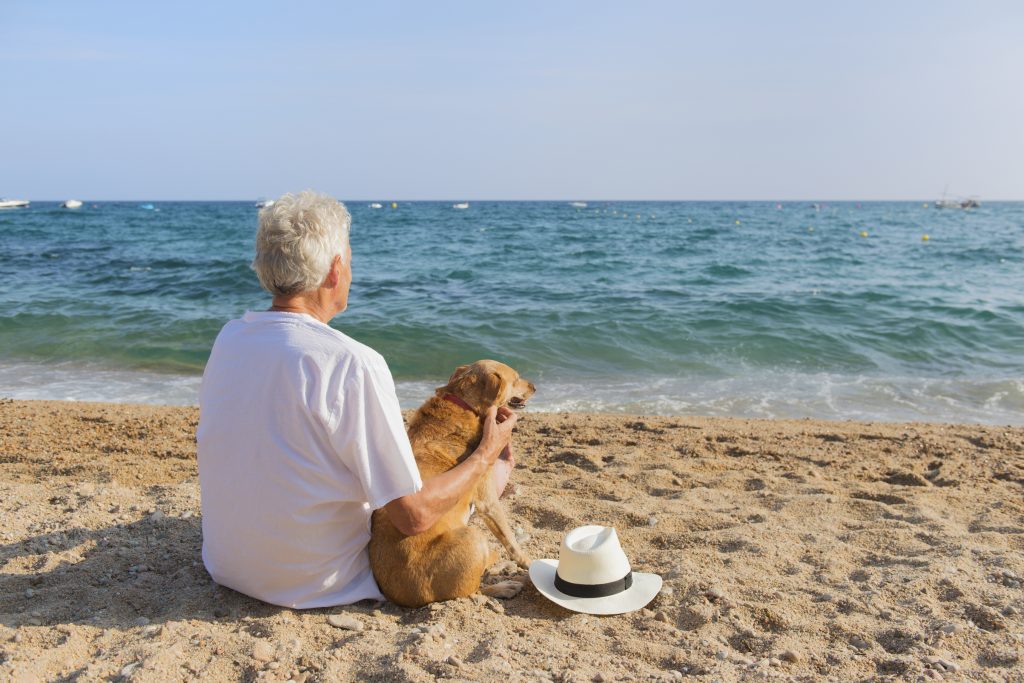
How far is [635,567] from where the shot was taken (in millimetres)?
3932

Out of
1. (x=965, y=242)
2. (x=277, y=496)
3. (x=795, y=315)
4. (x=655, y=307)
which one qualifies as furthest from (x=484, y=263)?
(x=965, y=242)

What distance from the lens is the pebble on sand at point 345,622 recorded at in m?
3.09

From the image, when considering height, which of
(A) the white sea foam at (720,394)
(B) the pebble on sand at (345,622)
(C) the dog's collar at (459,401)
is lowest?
(A) the white sea foam at (720,394)

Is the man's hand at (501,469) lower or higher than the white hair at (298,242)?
lower

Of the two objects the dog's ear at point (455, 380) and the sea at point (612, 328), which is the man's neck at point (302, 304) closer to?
the dog's ear at point (455, 380)

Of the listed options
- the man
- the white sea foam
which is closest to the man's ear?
the man

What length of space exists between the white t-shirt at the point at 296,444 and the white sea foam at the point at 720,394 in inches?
232

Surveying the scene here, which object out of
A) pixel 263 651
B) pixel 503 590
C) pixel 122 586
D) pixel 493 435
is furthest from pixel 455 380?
pixel 122 586

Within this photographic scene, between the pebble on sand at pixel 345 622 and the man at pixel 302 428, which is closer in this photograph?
the man at pixel 302 428

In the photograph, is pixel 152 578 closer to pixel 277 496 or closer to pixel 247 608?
pixel 247 608

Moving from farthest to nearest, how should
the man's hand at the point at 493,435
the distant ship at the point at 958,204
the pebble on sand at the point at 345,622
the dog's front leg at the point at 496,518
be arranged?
the distant ship at the point at 958,204, the dog's front leg at the point at 496,518, the man's hand at the point at 493,435, the pebble on sand at the point at 345,622

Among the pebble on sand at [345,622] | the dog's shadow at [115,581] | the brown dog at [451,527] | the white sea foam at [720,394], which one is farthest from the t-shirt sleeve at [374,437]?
the white sea foam at [720,394]

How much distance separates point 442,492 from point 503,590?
0.79 m

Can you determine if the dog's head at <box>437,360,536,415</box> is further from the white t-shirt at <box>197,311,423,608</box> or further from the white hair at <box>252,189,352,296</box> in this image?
the white hair at <box>252,189,352,296</box>
